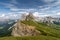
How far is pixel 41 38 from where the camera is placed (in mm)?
161625

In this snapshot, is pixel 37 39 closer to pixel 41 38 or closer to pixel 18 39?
pixel 41 38

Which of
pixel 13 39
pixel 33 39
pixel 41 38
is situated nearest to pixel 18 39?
pixel 13 39

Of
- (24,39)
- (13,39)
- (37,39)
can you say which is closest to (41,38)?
(37,39)

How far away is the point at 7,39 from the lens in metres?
157

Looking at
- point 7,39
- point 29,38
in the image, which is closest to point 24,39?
point 29,38

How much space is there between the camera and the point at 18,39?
514ft

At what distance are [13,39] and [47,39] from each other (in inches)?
1610

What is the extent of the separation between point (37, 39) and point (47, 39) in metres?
12.1

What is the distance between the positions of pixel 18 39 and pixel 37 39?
2278 centimetres

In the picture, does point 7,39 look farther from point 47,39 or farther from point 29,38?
point 47,39

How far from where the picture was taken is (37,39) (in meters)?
157

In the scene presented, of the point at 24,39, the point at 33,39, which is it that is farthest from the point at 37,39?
the point at 24,39

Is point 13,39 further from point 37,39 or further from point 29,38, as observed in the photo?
point 37,39

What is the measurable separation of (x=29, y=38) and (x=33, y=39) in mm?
5192
